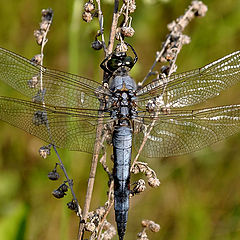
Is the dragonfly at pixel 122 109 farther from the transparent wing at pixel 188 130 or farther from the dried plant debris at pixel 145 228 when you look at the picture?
the dried plant debris at pixel 145 228

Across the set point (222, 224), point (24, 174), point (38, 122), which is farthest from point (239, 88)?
point (38, 122)

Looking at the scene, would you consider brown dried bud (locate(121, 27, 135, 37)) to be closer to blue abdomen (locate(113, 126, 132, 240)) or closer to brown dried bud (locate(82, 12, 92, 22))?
brown dried bud (locate(82, 12, 92, 22))

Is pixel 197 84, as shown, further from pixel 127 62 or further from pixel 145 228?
pixel 145 228

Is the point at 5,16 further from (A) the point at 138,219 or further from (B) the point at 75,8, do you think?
(A) the point at 138,219

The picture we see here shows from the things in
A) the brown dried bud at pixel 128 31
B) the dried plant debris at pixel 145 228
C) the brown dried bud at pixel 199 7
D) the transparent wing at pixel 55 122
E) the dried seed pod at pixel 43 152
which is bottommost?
the dried plant debris at pixel 145 228

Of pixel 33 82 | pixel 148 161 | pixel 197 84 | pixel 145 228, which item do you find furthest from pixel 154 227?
pixel 148 161

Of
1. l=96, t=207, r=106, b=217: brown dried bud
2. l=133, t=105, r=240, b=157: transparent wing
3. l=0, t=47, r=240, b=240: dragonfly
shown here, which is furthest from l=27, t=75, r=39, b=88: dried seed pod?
l=96, t=207, r=106, b=217: brown dried bud

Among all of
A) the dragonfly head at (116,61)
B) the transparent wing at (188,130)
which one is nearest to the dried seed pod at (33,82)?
the dragonfly head at (116,61)
